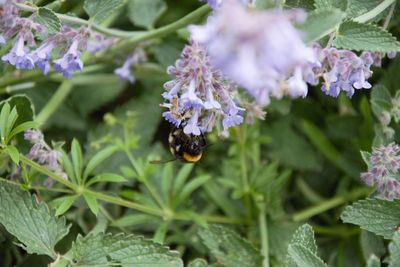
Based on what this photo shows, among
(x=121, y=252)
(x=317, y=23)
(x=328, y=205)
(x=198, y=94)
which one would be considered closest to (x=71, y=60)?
(x=198, y=94)

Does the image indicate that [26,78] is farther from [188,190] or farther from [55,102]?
[188,190]

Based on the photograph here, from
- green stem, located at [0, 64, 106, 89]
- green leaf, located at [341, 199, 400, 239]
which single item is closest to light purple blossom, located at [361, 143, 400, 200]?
green leaf, located at [341, 199, 400, 239]

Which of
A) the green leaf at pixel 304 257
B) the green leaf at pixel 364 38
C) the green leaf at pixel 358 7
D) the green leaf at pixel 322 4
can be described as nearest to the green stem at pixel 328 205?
the green leaf at pixel 304 257

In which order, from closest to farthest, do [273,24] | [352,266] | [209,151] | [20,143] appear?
[273,24], [20,143], [352,266], [209,151]

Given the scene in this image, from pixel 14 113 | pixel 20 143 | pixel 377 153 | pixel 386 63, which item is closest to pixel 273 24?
pixel 377 153

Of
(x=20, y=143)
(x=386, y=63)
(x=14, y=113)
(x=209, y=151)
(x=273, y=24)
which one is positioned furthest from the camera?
(x=209, y=151)

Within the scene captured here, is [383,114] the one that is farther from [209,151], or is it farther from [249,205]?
[209,151]

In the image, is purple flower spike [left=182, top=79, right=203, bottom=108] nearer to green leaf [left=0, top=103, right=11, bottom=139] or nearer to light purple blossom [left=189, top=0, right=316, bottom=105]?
light purple blossom [left=189, top=0, right=316, bottom=105]
